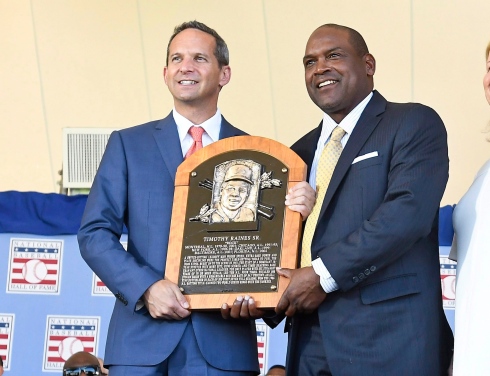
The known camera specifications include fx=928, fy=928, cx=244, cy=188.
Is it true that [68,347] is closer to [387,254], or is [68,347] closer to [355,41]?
[355,41]

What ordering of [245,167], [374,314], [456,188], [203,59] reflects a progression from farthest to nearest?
[456,188] < [203,59] < [245,167] < [374,314]

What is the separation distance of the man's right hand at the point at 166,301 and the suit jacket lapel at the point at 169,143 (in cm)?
48

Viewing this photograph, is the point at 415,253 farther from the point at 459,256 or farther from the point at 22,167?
the point at 22,167

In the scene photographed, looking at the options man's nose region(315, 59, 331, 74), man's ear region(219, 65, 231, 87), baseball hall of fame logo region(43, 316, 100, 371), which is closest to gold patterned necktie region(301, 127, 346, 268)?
man's nose region(315, 59, 331, 74)

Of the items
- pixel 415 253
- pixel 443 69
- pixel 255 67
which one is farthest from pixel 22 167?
pixel 415 253

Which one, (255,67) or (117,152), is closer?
(117,152)

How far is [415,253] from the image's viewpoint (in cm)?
336

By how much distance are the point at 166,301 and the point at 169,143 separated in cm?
69

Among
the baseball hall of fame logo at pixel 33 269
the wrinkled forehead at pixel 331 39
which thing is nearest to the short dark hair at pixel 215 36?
the wrinkled forehead at pixel 331 39

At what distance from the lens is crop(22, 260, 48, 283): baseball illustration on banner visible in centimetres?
608

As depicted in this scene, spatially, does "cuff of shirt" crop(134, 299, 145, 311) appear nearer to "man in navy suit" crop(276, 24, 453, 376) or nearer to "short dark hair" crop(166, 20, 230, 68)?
"man in navy suit" crop(276, 24, 453, 376)

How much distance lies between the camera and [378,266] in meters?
3.24

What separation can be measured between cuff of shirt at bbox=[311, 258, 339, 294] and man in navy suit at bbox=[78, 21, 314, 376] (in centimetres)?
23

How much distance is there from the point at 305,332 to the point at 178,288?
512 millimetres
